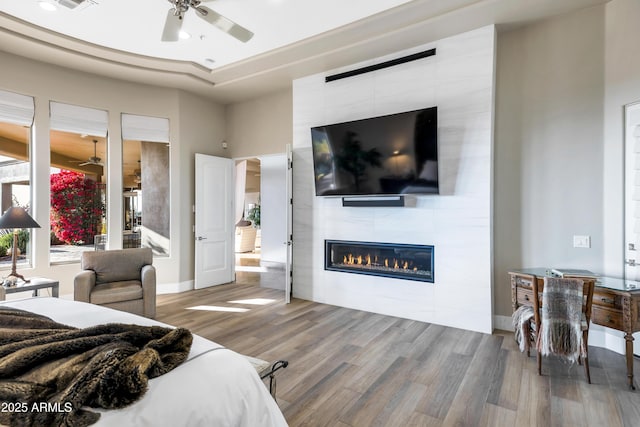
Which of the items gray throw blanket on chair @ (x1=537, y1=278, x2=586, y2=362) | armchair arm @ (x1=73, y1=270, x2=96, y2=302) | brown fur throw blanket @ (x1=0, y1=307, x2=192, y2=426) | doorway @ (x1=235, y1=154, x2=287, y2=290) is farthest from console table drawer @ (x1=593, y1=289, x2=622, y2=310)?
armchair arm @ (x1=73, y1=270, x2=96, y2=302)

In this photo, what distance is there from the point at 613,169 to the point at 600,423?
2275 mm

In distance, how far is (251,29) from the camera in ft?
12.0

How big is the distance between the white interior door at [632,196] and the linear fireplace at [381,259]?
1732 millimetres

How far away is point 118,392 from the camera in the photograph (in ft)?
3.38

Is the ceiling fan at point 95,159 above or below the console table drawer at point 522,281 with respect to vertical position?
above

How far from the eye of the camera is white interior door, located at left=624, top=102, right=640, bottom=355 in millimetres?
2881

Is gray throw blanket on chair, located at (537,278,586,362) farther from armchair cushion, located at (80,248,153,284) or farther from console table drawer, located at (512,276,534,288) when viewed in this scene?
armchair cushion, located at (80,248,153,284)

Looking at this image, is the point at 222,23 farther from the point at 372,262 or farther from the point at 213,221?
the point at 213,221

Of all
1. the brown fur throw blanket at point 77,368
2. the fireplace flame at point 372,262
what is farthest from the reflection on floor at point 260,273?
the brown fur throw blanket at point 77,368

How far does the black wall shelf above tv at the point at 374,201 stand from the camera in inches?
155

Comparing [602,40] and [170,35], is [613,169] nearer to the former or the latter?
[602,40]

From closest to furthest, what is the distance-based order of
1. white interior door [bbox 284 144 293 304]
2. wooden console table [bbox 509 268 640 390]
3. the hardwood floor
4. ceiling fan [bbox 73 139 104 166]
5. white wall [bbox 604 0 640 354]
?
1. the hardwood floor
2. wooden console table [bbox 509 268 640 390]
3. white wall [bbox 604 0 640 354]
4. white interior door [bbox 284 144 293 304]
5. ceiling fan [bbox 73 139 104 166]

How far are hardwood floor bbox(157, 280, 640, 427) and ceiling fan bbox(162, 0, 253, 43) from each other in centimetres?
290

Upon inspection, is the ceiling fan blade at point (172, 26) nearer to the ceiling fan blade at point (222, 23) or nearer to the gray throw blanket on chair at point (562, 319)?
the ceiling fan blade at point (222, 23)
